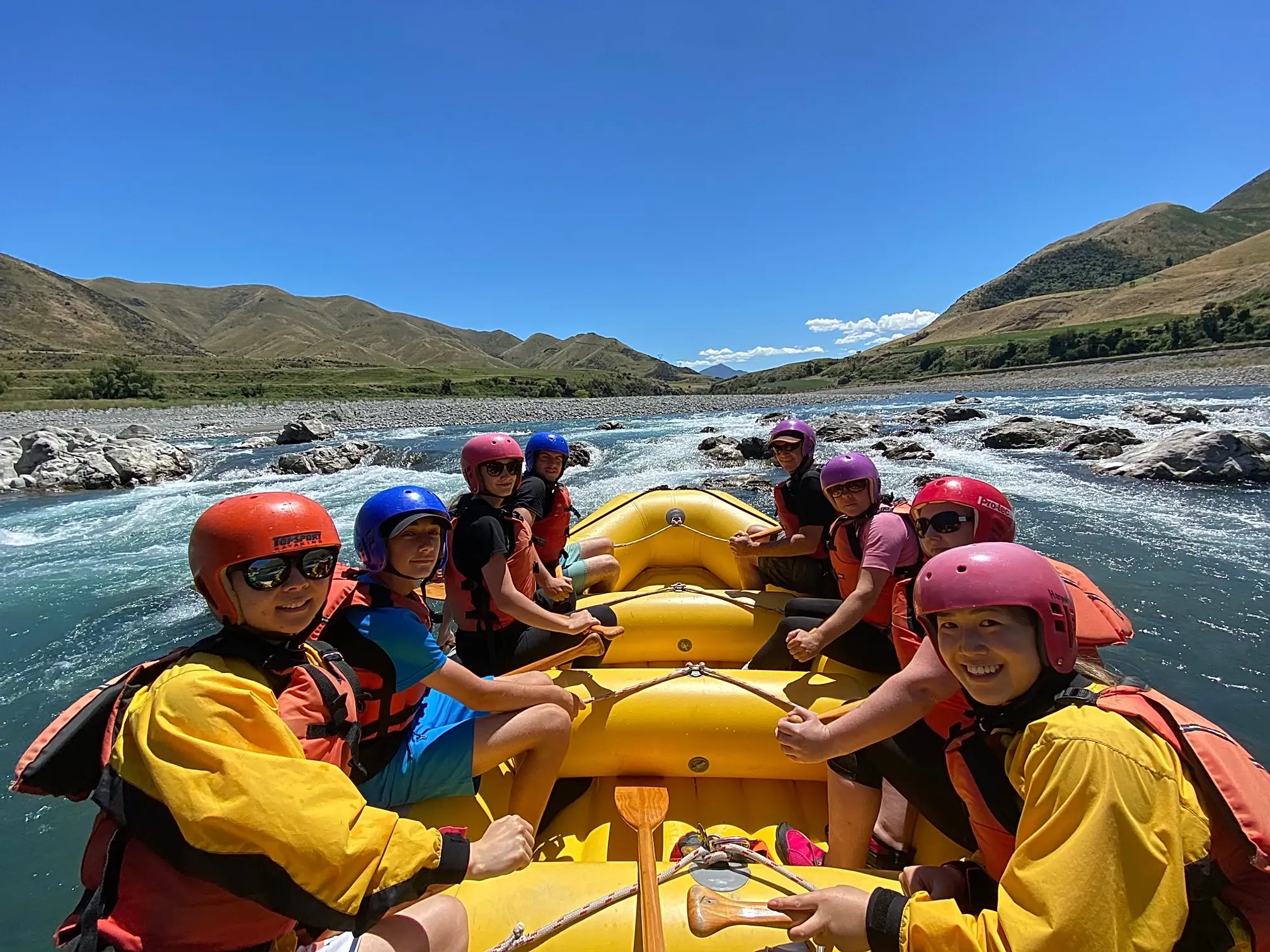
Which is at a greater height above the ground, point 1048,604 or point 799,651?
point 1048,604

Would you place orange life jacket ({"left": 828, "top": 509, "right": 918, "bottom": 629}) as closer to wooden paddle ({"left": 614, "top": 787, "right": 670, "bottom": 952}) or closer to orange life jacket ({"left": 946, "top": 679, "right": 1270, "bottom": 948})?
wooden paddle ({"left": 614, "top": 787, "right": 670, "bottom": 952})

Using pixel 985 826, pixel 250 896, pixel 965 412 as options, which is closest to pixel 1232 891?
pixel 985 826

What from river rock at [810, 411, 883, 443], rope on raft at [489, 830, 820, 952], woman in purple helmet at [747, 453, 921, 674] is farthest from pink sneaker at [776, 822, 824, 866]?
river rock at [810, 411, 883, 443]

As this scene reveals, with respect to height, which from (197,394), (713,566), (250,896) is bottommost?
(713,566)

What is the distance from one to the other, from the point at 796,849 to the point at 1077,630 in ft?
4.79

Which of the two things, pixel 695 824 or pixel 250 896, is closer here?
pixel 250 896

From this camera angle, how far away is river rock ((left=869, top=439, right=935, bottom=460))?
16422 millimetres

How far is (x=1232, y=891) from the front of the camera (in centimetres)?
129

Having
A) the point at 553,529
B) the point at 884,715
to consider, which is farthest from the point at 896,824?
the point at 553,529

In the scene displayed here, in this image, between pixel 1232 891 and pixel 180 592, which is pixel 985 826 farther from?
pixel 180 592

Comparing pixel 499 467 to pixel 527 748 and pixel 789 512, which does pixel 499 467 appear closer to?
pixel 527 748

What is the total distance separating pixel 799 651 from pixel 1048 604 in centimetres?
175

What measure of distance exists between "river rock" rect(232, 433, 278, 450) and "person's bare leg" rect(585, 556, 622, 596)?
70.2 feet

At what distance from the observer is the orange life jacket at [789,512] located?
429cm
